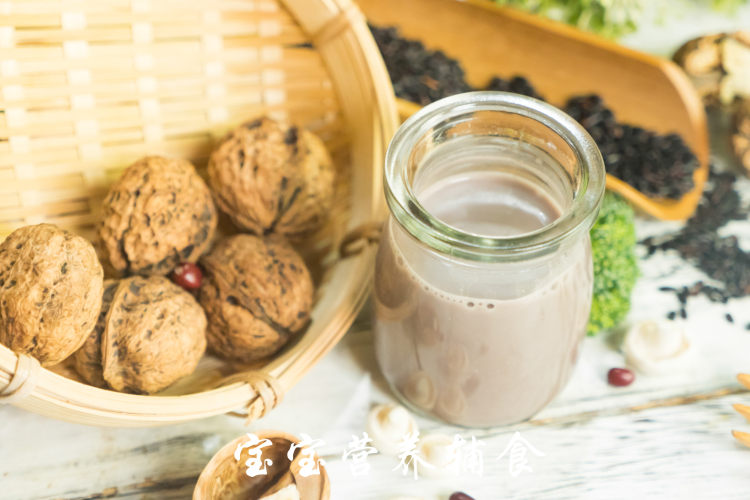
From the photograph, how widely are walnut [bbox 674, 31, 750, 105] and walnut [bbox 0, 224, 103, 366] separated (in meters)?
1.21

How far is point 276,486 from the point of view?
883mm

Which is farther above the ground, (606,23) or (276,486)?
(606,23)

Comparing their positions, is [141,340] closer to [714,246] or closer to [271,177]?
[271,177]

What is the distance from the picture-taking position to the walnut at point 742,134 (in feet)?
4.58

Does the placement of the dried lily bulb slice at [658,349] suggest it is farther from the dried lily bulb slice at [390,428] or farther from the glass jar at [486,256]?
the dried lily bulb slice at [390,428]

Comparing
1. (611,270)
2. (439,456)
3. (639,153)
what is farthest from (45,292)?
(639,153)

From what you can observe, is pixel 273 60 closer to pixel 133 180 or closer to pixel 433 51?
pixel 133 180

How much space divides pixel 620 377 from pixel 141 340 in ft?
2.30

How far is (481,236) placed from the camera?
765mm

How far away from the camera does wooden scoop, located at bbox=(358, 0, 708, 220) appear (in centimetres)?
142

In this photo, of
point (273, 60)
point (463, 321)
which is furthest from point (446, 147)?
point (273, 60)

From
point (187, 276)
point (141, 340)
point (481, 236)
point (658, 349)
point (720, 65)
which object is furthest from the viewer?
point (720, 65)

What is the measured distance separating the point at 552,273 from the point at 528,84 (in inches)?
28.0

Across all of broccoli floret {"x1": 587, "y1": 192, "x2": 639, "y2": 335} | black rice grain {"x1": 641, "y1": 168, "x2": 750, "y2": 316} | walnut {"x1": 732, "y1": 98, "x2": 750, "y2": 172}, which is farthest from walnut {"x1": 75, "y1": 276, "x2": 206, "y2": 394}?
walnut {"x1": 732, "y1": 98, "x2": 750, "y2": 172}
